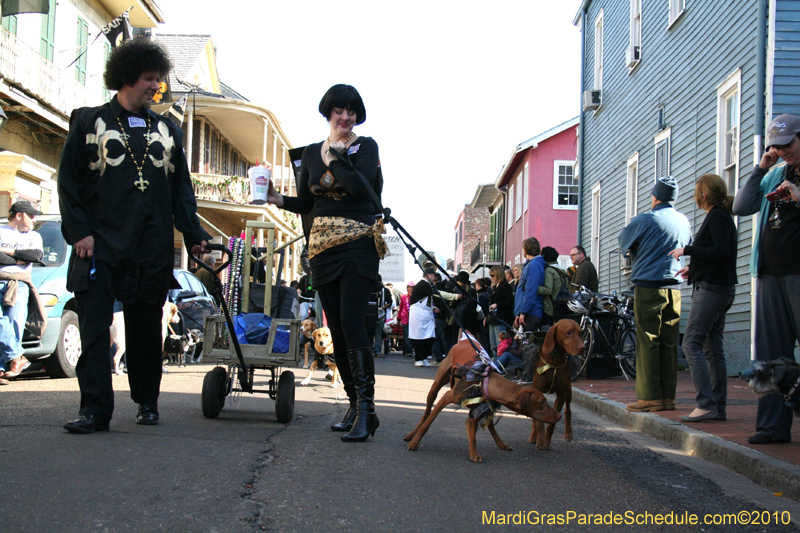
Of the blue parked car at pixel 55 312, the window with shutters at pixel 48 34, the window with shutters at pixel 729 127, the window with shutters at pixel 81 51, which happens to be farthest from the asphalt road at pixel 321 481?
the window with shutters at pixel 81 51

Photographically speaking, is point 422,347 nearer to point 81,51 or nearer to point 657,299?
point 657,299

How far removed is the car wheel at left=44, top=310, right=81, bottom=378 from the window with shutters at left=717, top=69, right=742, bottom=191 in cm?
976

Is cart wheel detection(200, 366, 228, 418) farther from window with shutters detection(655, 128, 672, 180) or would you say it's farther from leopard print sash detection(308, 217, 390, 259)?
window with shutters detection(655, 128, 672, 180)

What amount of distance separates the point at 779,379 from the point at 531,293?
6.68 m

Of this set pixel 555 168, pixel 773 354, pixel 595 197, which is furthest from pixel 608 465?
pixel 555 168

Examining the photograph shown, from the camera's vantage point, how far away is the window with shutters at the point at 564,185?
105ft

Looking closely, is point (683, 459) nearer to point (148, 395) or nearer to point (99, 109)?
point (148, 395)

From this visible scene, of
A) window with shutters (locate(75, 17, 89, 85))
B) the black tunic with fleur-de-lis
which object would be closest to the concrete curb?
the black tunic with fleur-de-lis

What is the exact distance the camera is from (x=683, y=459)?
517 centimetres

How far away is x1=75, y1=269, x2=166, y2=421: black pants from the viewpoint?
4480 millimetres

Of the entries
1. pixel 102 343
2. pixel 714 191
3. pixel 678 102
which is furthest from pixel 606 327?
pixel 102 343

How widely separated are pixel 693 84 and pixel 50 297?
1164 cm

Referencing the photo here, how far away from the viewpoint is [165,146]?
4898 mm

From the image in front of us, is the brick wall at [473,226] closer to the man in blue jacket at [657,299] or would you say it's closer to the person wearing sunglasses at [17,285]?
the person wearing sunglasses at [17,285]
